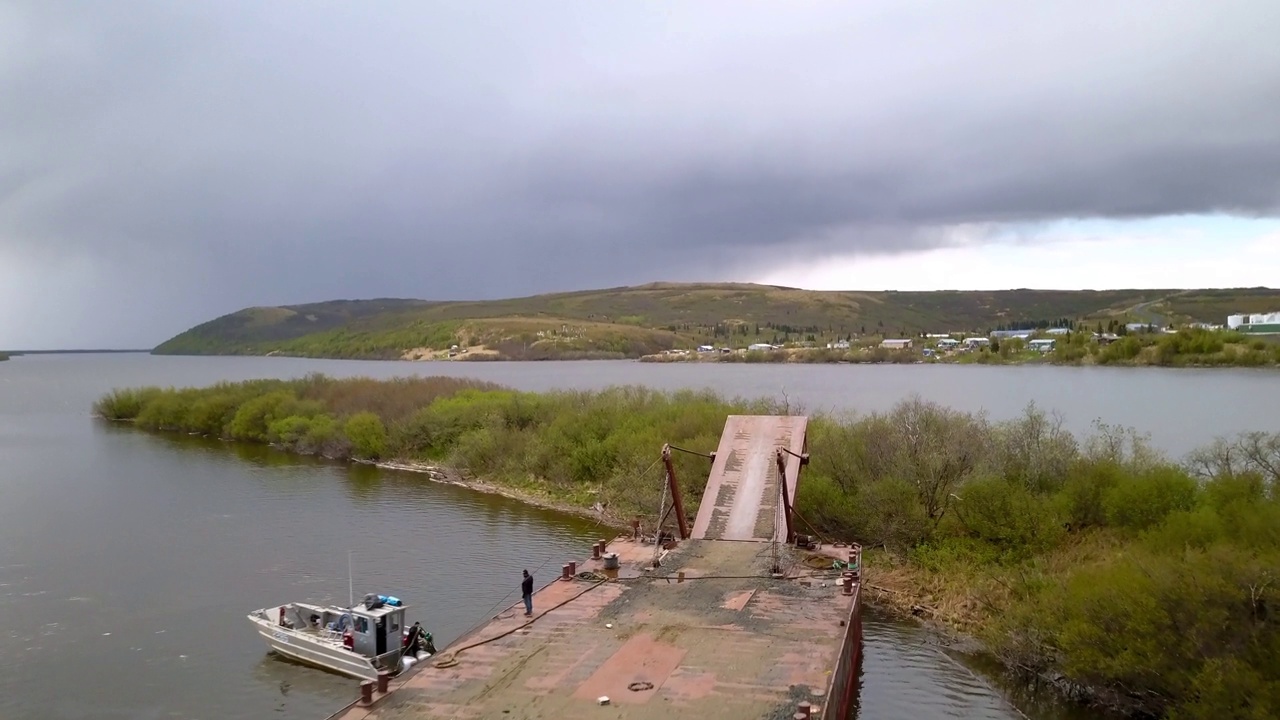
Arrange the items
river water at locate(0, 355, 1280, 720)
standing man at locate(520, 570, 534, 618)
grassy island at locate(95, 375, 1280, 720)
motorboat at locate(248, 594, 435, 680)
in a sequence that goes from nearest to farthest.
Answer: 1. grassy island at locate(95, 375, 1280, 720)
2. standing man at locate(520, 570, 534, 618)
3. river water at locate(0, 355, 1280, 720)
4. motorboat at locate(248, 594, 435, 680)

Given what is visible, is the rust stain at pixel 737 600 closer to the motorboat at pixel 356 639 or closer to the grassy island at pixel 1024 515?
the grassy island at pixel 1024 515

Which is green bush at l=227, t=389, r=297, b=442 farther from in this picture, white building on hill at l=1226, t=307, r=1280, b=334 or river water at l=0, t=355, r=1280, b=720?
white building on hill at l=1226, t=307, r=1280, b=334

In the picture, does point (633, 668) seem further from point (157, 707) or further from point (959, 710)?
point (157, 707)

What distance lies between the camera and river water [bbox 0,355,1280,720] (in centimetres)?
2050

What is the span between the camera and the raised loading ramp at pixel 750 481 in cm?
2408

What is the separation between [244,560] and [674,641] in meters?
22.6

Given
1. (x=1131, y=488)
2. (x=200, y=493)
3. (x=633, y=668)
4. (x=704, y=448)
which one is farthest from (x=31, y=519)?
(x=1131, y=488)

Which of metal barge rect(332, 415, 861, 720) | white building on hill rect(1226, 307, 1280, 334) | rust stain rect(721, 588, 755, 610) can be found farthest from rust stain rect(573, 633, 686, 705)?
white building on hill rect(1226, 307, 1280, 334)

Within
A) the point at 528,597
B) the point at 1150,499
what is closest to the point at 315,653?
the point at 528,597

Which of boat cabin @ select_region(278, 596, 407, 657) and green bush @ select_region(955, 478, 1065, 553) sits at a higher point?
green bush @ select_region(955, 478, 1065, 553)

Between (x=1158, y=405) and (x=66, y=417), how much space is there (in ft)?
325

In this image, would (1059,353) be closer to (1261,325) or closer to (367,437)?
(1261,325)

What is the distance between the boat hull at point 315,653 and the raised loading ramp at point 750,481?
30.1ft

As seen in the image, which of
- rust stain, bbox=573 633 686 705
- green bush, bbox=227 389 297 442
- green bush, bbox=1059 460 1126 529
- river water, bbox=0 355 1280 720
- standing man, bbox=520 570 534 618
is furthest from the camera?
green bush, bbox=227 389 297 442
